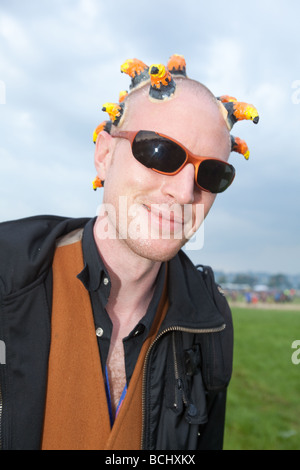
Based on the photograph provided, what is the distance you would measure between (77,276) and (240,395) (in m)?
7.24

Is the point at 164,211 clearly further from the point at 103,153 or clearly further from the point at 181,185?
the point at 103,153

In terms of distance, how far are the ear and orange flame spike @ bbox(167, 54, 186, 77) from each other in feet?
2.10

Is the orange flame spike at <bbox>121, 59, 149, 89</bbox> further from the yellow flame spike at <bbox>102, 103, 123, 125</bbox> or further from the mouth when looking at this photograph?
the mouth

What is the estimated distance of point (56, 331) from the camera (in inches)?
89.7

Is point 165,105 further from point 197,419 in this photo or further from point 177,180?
point 197,419

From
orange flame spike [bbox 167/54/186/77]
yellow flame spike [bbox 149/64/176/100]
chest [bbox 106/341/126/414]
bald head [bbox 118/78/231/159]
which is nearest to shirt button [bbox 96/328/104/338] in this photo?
chest [bbox 106/341/126/414]

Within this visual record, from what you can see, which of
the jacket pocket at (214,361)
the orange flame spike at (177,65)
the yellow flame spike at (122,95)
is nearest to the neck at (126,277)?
the jacket pocket at (214,361)

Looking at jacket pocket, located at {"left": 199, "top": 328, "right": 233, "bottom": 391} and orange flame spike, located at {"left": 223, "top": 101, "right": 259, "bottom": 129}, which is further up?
orange flame spike, located at {"left": 223, "top": 101, "right": 259, "bottom": 129}

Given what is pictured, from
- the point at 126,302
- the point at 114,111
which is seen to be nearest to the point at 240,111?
the point at 114,111

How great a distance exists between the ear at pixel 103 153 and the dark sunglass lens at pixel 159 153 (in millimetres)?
444

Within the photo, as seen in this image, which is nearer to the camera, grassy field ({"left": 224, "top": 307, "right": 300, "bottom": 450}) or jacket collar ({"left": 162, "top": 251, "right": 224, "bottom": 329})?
jacket collar ({"left": 162, "top": 251, "right": 224, "bottom": 329})

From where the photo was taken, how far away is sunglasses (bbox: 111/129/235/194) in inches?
89.9

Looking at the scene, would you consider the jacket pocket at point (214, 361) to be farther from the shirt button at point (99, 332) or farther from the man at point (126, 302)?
the shirt button at point (99, 332)

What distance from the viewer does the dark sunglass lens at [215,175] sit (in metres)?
2.40
